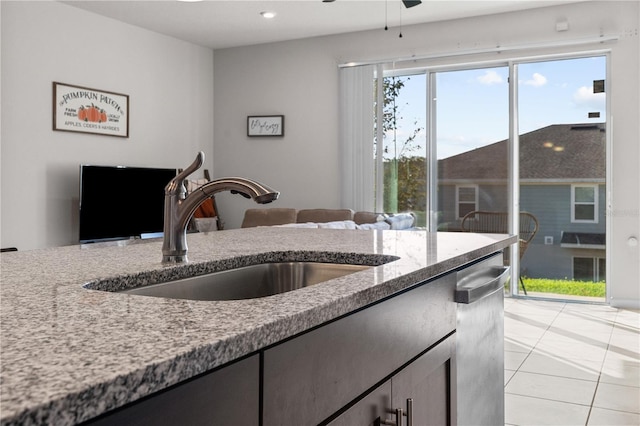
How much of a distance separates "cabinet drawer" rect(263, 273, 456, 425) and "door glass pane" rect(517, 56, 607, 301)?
4753 mm

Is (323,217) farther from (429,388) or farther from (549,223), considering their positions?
(429,388)

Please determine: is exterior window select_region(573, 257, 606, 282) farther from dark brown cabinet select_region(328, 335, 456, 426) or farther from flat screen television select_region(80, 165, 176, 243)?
dark brown cabinet select_region(328, 335, 456, 426)

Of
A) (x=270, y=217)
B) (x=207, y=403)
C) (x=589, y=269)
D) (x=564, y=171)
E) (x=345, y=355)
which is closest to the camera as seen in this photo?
(x=207, y=403)

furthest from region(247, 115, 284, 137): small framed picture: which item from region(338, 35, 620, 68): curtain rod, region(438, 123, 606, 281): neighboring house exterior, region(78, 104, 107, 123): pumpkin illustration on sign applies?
region(438, 123, 606, 281): neighboring house exterior

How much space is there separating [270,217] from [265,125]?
4.22 feet

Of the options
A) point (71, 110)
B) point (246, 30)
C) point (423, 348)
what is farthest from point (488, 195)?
point (423, 348)

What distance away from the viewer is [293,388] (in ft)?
2.61

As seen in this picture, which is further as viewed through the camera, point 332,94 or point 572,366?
point 332,94

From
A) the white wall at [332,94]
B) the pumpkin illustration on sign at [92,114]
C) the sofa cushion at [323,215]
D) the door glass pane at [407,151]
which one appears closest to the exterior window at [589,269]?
the white wall at [332,94]

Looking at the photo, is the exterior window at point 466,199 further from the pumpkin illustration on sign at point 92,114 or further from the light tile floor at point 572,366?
the pumpkin illustration on sign at point 92,114

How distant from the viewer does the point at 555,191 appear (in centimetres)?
570

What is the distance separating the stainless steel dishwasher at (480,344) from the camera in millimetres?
1543

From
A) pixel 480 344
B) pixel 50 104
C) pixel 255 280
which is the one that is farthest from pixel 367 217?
pixel 255 280

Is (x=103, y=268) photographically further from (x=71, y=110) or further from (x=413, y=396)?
(x=71, y=110)
